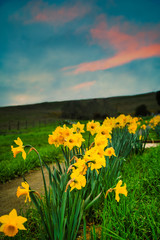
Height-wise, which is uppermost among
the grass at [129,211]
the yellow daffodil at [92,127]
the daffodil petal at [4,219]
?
the yellow daffodil at [92,127]

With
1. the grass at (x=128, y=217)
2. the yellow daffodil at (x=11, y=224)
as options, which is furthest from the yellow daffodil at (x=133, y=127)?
the yellow daffodil at (x=11, y=224)

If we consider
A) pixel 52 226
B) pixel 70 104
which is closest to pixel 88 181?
pixel 52 226

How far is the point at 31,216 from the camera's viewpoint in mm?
1774

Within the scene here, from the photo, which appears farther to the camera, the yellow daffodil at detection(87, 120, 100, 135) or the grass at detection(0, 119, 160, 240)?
the yellow daffodil at detection(87, 120, 100, 135)

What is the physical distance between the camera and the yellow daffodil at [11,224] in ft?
2.67

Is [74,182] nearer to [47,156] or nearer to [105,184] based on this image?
[105,184]

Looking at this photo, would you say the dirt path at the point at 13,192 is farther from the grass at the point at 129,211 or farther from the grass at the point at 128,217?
the grass at the point at 128,217

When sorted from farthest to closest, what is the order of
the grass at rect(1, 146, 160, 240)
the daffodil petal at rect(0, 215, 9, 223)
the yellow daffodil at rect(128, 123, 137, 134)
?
the yellow daffodil at rect(128, 123, 137, 134) < the grass at rect(1, 146, 160, 240) < the daffodil petal at rect(0, 215, 9, 223)

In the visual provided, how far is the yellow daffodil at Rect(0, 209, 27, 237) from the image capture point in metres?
0.81

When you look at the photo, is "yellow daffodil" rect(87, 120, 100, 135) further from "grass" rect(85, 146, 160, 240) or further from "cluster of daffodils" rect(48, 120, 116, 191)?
"grass" rect(85, 146, 160, 240)

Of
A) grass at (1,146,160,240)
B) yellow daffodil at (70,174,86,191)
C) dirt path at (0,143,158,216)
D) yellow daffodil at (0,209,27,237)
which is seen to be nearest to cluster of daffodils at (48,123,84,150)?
yellow daffodil at (70,174,86,191)

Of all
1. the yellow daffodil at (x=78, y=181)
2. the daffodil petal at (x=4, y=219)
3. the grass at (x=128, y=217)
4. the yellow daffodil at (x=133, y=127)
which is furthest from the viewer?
the yellow daffodil at (x=133, y=127)

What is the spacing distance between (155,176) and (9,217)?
2043 millimetres

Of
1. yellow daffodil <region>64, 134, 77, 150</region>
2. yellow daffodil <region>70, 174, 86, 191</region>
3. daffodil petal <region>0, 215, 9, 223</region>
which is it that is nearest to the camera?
daffodil petal <region>0, 215, 9, 223</region>
